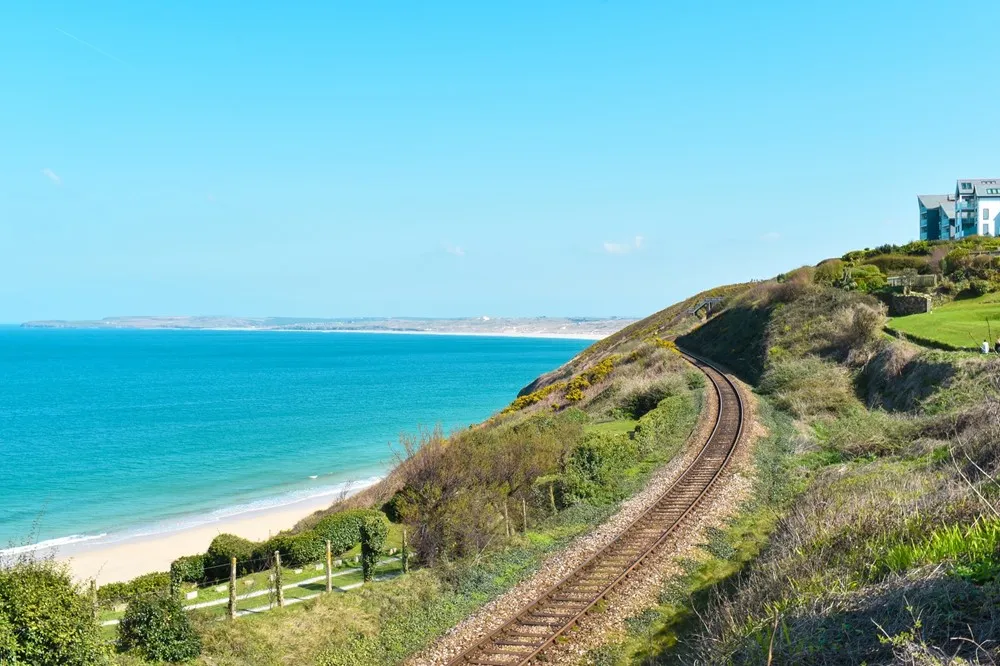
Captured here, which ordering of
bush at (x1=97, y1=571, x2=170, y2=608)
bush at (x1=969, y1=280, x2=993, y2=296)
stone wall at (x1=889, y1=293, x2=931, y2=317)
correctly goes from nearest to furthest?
bush at (x1=97, y1=571, x2=170, y2=608), stone wall at (x1=889, y1=293, x2=931, y2=317), bush at (x1=969, y1=280, x2=993, y2=296)

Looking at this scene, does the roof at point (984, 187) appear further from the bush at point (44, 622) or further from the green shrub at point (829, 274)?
the bush at point (44, 622)

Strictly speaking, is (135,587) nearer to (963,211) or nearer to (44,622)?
(44,622)

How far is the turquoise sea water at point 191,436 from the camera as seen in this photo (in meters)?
42.9

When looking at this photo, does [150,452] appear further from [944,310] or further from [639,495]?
[944,310]

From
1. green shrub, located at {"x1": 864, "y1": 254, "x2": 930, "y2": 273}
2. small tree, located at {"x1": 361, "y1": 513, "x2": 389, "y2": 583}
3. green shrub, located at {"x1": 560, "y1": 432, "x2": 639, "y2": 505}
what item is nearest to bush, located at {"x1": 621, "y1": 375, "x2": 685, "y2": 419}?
green shrub, located at {"x1": 560, "y1": 432, "x2": 639, "y2": 505}

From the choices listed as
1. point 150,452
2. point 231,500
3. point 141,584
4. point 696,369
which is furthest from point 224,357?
point 141,584

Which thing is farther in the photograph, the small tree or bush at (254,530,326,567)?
bush at (254,530,326,567)

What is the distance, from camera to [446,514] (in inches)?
812

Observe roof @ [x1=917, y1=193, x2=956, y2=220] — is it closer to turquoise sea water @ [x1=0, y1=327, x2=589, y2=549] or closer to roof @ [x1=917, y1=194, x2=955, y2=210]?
roof @ [x1=917, y1=194, x2=955, y2=210]

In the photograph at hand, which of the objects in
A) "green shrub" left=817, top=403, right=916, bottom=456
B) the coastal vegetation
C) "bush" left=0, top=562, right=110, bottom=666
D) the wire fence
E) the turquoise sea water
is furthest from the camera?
the turquoise sea water

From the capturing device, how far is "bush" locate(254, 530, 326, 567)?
23500 millimetres

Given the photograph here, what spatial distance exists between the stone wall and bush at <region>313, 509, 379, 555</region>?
35.3 meters

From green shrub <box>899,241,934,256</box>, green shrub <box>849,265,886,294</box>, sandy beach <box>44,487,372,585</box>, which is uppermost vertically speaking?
green shrub <box>899,241,934,256</box>

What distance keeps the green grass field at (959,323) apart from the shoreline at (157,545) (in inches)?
1203
